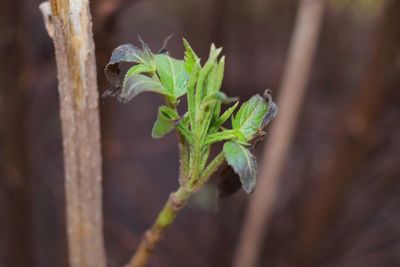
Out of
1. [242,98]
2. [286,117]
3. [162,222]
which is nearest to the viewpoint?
[162,222]

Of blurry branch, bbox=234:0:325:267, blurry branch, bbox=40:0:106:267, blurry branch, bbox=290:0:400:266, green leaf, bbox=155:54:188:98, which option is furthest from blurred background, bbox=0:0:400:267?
green leaf, bbox=155:54:188:98

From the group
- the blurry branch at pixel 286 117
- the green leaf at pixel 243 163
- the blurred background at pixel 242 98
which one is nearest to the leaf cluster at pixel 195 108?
the green leaf at pixel 243 163

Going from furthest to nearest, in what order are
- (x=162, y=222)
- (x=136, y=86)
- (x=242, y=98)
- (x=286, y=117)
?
(x=242, y=98)
(x=286, y=117)
(x=162, y=222)
(x=136, y=86)

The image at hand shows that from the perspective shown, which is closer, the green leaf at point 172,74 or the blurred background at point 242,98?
the green leaf at point 172,74

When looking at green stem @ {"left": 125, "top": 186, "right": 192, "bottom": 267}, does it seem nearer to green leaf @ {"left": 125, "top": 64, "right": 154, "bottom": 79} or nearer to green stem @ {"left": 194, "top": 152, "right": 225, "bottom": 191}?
green stem @ {"left": 194, "top": 152, "right": 225, "bottom": 191}

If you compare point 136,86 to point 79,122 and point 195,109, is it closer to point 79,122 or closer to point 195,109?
point 195,109

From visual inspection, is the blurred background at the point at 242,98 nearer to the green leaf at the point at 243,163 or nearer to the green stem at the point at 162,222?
the green stem at the point at 162,222

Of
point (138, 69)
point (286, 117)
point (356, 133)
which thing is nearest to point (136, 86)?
point (138, 69)

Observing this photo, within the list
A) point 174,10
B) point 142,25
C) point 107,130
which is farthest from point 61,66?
point 142,25
